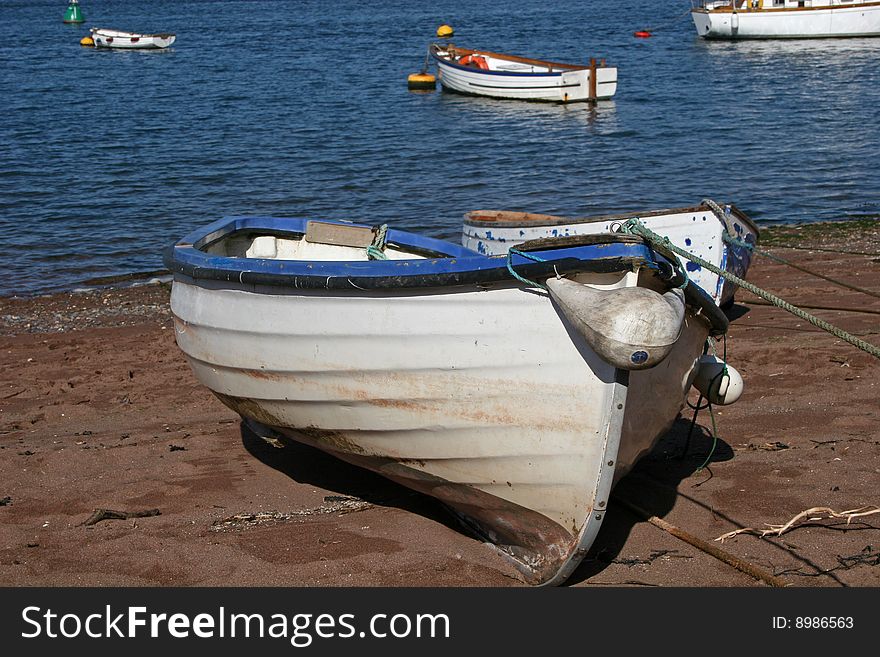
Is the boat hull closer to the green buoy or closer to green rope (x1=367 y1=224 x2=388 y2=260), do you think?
the green buoy

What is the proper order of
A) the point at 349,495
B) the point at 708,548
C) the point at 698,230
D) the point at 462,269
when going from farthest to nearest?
the point at 698,230 → the point at 349,495 → the point at 708,548 → the point at 462,269

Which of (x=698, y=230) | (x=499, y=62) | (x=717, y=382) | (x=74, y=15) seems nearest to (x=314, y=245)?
(x=717, y=382)

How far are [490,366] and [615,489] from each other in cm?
151

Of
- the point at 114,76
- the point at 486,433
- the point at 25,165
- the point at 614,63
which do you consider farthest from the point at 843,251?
the point at 114,76

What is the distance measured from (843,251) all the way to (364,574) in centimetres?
804

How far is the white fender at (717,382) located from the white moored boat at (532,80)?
2242 centimetres

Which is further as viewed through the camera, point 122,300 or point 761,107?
point 761,107

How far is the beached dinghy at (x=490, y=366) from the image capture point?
172 inches

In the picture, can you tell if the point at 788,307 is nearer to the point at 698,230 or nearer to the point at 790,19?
the point at 698,230

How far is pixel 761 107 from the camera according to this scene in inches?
1021

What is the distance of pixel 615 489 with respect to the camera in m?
5.74

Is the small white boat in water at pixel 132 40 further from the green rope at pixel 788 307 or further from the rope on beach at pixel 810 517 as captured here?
the rope on beach at pixel 810 517

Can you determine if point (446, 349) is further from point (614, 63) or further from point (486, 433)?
point (614, 63)

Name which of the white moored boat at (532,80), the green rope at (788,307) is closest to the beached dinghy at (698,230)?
the green rope at (788,307)
